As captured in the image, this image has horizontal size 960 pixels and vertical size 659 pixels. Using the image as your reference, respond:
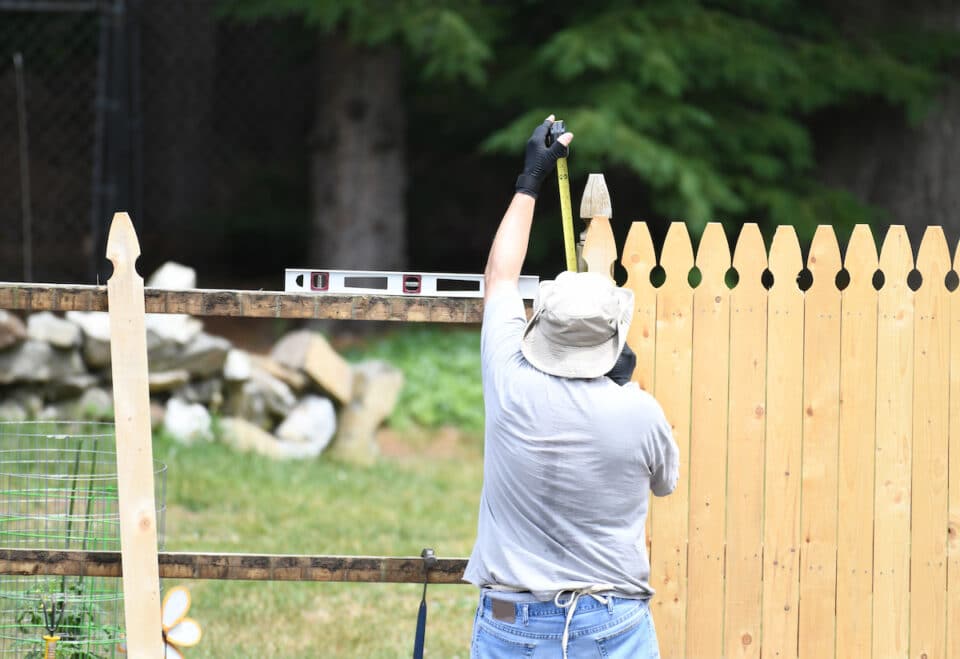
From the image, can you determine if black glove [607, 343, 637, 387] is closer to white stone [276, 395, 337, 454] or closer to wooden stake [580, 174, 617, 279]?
wooden stake [580, 174, 617, 279]

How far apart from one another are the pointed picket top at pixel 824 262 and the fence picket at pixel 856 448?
0.21 ft

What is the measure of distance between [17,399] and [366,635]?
12.7 feet

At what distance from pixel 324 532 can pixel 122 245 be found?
11.2ft

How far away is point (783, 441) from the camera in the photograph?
3.85 m

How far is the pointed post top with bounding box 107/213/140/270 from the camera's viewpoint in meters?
3.67

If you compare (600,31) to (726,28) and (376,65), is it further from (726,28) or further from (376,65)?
(376,65)

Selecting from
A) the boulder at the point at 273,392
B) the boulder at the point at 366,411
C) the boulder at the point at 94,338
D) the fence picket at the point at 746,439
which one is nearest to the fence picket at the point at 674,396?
the fence picket at the point at 746,439

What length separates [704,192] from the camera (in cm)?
978

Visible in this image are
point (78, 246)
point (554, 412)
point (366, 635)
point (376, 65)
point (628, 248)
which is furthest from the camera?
point (78, 246)

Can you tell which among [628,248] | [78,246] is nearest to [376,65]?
[78,246]

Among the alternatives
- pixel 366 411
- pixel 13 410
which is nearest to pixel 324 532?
pixel 366 411

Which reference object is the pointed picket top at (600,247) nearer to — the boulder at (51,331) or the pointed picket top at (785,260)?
the pointed picket top at (785,260)

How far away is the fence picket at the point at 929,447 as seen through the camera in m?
3.90

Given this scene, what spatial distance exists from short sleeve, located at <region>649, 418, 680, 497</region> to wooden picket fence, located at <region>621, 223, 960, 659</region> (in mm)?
730
